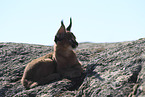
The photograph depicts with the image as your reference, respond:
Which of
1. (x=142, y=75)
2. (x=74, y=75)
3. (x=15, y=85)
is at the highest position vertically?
(x=142, y=75)

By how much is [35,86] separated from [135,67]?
3.92 meters

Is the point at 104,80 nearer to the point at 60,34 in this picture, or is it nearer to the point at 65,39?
the point at 65,39

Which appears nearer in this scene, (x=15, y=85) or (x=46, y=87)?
(x=46, y=87)

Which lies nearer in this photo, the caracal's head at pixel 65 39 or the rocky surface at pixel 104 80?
the rocky surface at pixel 104 80

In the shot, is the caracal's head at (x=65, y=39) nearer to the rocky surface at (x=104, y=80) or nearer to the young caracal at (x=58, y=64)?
the young caracal at (x=58, y=64)

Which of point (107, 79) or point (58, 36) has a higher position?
point (58, 36)

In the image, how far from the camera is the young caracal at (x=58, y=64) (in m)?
7.93

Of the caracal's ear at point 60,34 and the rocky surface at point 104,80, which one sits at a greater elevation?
the caracal's ear at point 60,34

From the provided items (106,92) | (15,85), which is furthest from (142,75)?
(15,85)

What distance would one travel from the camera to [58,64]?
27.5ft

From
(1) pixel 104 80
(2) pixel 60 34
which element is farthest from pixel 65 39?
(1) pixel 104 80

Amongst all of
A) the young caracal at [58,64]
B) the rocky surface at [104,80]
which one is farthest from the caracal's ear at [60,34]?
the rocky surface at [104,80]

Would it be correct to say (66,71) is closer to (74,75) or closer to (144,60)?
(74,75)

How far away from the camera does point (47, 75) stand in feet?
26.7
